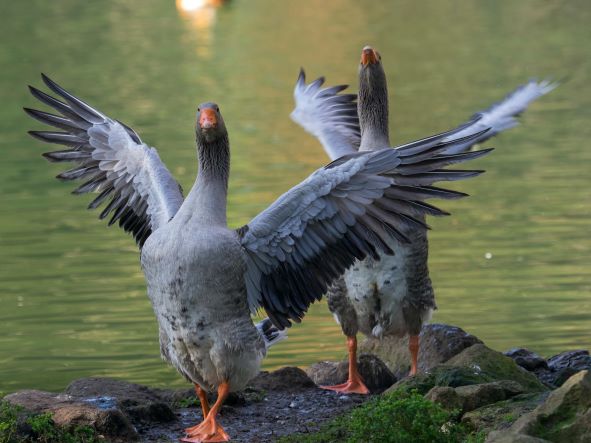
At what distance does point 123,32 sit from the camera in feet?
125

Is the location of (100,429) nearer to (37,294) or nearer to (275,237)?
(275,237)

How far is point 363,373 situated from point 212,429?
2242 millimetres

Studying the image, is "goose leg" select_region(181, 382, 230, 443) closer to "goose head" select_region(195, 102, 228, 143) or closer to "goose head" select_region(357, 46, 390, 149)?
"goose head" select_region(195, 102, 228, 143)

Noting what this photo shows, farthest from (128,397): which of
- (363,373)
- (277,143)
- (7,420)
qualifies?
(277,143)

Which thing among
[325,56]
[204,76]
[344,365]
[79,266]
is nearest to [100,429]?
[344,365]

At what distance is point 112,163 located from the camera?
9.91 m

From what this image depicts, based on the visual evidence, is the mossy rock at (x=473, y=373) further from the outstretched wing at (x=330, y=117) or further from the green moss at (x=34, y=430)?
the outstretched wing at (x=330, y=117)

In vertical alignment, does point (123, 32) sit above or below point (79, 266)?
above

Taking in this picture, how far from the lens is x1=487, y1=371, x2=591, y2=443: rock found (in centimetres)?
682

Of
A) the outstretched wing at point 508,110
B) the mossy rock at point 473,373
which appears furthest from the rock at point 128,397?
the outstretched wing at point 508,110

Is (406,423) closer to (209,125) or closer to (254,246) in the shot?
(254,246)

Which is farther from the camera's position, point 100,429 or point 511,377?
point 511,377

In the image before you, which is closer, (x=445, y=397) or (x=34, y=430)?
(x=445, y=397)

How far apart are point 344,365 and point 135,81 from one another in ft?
66.8
